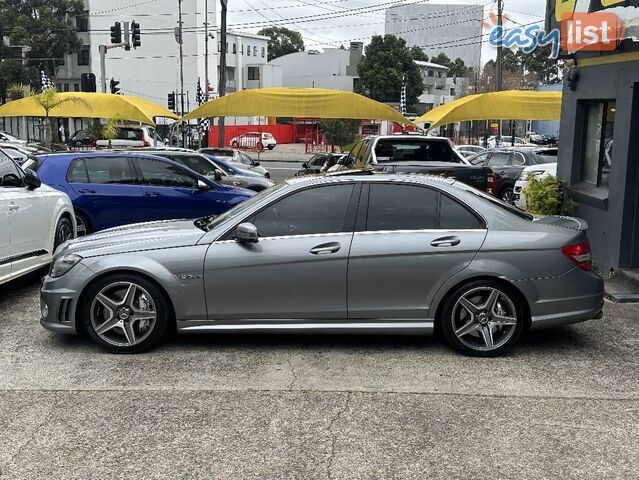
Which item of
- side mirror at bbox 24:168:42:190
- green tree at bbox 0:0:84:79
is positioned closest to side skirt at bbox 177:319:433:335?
side mirror at bbox 24:168:42:190

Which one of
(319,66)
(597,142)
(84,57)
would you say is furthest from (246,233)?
(319,66)

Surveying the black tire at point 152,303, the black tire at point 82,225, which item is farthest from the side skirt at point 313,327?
the black tire at point 82,225

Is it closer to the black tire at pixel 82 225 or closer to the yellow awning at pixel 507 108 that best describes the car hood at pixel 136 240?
the black tire at pixel 82 225

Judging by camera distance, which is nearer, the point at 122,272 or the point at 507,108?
the point at 122,272

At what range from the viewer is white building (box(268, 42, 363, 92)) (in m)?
78.9

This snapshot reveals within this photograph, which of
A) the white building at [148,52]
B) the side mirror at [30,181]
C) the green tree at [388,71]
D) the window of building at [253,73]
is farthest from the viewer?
the window of building at [253,73]

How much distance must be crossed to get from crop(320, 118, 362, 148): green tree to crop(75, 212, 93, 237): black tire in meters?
33.8

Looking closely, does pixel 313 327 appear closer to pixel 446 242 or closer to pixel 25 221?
pixel 446 242

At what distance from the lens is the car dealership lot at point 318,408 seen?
398 cm

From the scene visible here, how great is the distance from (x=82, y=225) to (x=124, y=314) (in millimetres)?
5370

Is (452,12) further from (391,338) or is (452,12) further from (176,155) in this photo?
(391,338)

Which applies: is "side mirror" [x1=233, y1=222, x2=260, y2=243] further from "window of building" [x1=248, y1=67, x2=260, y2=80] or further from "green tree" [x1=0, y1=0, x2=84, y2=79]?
"window of building" [x1=248, y1=67, x2=260, y2=80]

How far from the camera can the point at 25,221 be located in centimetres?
776

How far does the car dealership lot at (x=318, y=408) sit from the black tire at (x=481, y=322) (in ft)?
0.41
